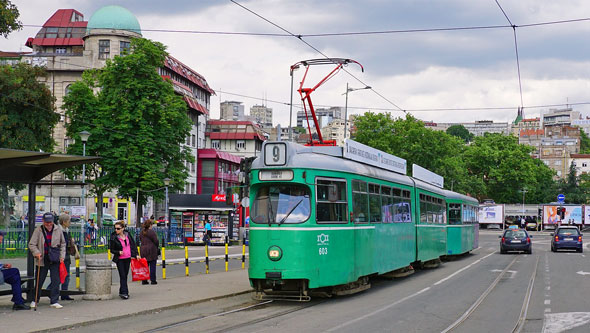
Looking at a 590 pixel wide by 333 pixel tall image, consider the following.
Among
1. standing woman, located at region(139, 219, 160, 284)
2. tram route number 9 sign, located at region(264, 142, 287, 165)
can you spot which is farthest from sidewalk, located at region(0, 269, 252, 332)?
tram route number 9 sign, located at region(264, 142, 287, 165)

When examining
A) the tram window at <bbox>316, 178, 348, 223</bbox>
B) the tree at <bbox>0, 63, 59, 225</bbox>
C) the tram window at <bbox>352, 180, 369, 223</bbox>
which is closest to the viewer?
the tram window at <bbox>316, 178, 348, 223</bbox>

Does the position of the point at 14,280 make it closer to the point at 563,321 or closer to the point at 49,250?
the point at 49,250

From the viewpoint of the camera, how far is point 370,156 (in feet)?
61.2

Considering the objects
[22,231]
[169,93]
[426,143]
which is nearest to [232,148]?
[426,143]

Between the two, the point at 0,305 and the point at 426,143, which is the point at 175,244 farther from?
the point at 426,143

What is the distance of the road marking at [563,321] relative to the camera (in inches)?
473

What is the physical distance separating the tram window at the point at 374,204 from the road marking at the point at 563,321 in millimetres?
4984

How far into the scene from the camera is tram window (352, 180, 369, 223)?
16.4m

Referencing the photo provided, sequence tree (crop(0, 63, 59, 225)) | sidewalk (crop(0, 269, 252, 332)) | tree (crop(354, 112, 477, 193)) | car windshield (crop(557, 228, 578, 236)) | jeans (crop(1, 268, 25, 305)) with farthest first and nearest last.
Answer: tree (crop(354, 112, 477, 193)) < tree (crop(0, 63, 59, 225)) < car windshield (crop(557, 228, 578, 236)) < jeans (crop(1, 268, 25, 305)) < sidewalk (crop(0, 269, 252, 332))

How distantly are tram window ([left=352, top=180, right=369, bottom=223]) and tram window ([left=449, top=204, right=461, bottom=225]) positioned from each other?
1381 cm

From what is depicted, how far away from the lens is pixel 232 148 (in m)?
108

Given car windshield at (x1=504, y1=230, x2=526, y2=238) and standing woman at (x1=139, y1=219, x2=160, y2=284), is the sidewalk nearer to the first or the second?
standing woman at (x1=139, y1=219, x2=160, y2=284)

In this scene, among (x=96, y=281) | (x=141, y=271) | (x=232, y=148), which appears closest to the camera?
(x=96, y=281)

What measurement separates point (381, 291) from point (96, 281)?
668cm
